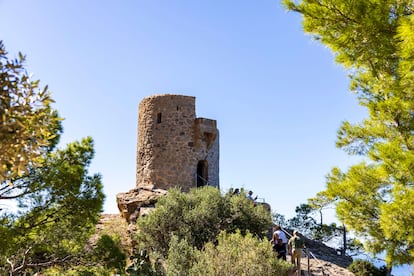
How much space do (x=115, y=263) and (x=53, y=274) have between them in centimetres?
128

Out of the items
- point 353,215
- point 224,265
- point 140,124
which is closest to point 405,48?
point 353,215

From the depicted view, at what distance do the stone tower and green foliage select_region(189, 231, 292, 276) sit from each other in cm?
735

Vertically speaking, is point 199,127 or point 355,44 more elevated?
point 199,127

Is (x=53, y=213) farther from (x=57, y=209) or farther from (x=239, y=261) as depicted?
(x=239, y=261)

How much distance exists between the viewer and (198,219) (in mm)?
12047

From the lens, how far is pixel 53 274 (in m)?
9.15

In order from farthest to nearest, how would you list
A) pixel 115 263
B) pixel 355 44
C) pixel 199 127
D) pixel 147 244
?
pixel 199 127, pixel 147 244, pixel 115 263, pixel 355 44

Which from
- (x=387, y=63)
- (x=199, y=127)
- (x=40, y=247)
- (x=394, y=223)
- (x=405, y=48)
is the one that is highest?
(x=199, y=127)

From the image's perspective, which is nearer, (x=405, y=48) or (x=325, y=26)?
(x=405, y=48)

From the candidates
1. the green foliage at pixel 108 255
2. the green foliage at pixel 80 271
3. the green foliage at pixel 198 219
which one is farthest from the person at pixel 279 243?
the green foliage at pixel 80 271

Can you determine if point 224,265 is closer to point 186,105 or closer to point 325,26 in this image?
point 325,26

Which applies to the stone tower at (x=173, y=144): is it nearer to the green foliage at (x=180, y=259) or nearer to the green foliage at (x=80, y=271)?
the green foliage at (x=180, y=259)

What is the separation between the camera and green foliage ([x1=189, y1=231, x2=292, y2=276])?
8.89 m

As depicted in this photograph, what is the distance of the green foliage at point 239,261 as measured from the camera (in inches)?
350
